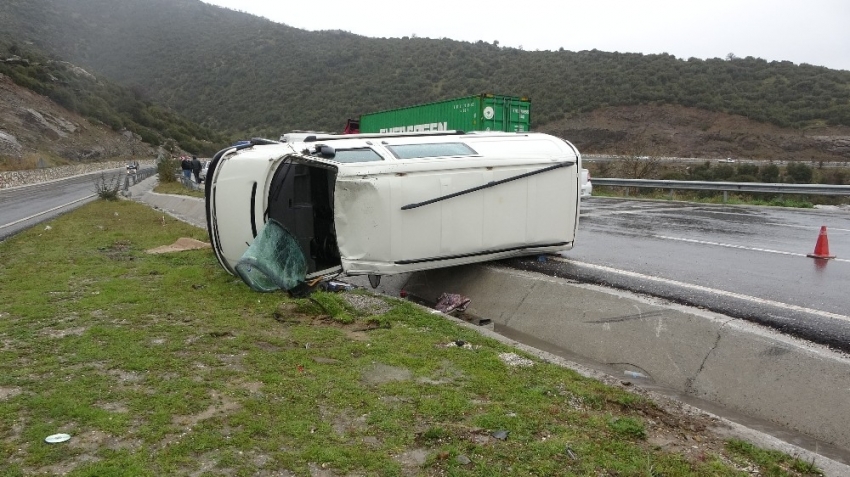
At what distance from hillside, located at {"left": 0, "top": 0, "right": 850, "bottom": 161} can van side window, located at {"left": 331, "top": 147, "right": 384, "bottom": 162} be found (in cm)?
3894

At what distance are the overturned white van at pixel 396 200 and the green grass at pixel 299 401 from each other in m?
0.78

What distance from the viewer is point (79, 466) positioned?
10.5ft

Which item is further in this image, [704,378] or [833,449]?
[704,378]

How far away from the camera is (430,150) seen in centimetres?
740

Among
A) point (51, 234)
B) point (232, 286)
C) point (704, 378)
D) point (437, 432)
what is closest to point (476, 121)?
point (51, 234)

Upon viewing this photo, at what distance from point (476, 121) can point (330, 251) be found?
1349 centimetres

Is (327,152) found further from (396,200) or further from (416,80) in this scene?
(416,80)

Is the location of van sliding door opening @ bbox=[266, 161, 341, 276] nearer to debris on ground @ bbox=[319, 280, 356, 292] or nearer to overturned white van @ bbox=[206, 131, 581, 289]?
overturned white van @ bbox=[206, 131, 581, 289]

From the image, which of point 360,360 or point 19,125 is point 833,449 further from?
point 19,125

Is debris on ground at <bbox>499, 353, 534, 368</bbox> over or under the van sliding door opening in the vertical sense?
under

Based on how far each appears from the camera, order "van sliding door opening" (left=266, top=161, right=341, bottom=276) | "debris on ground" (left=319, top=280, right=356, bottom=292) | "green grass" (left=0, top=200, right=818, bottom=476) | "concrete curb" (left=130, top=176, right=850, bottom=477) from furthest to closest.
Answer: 1. "van sliding door opening" (left=266, top=161, right=341, bottom=276)
2. "debris on ground" (left=319, top=280, right=356, bottom=292)
3. "concrete curb" (left=130, top=176, right=850, bottom=477)
4. "green grass" (left=0, top=200, right=818, bottom=476)

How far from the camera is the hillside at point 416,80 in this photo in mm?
46656

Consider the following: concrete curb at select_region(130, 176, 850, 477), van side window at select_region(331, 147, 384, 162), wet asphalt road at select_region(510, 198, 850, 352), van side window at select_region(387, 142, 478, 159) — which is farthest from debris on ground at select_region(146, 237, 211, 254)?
wet asphalt road at select_region(510, 198, 850, 352)

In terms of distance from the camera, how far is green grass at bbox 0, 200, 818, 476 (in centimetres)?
336
